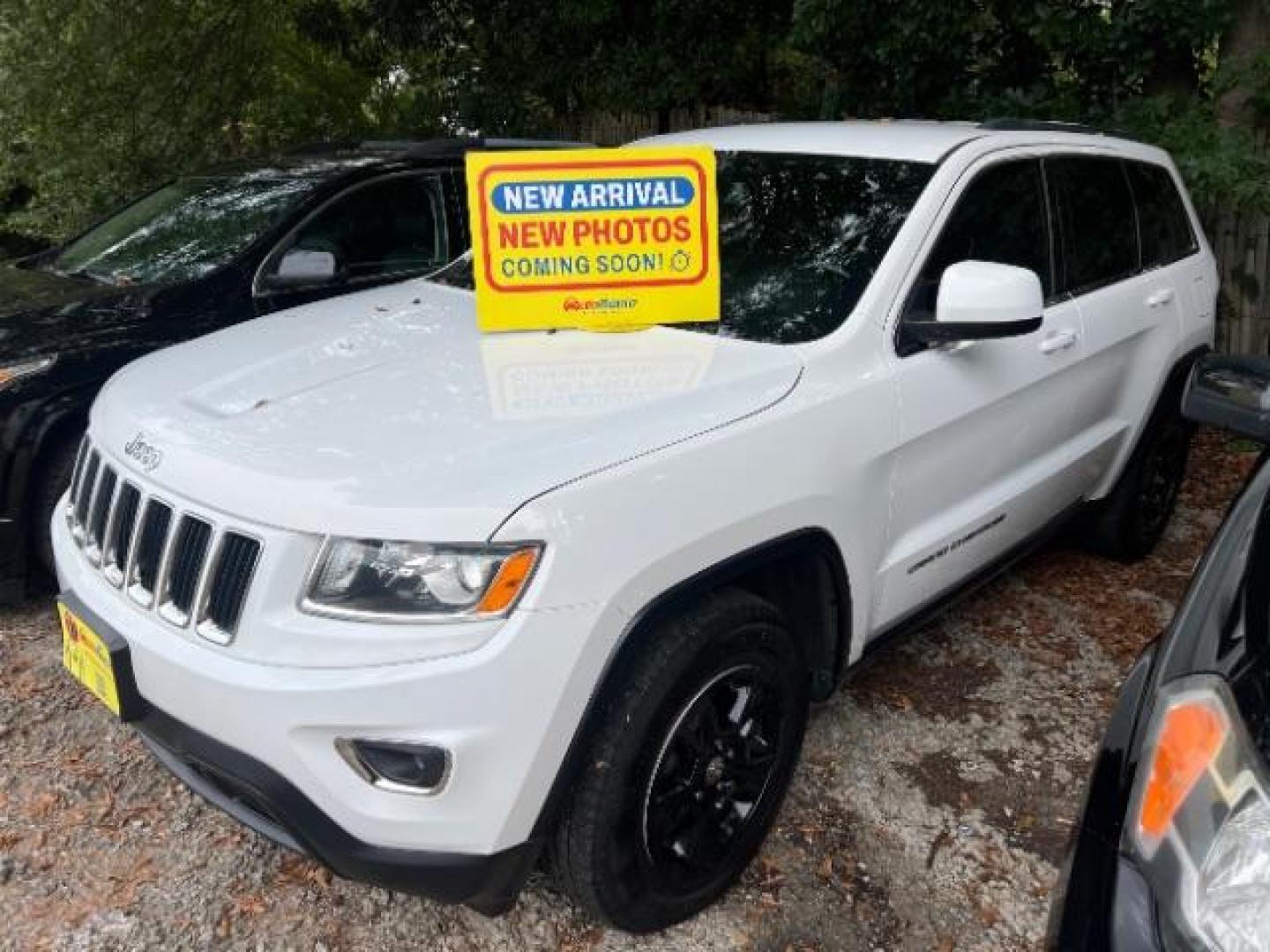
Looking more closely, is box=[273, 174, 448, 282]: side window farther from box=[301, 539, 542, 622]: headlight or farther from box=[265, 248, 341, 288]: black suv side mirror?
box=[301, 539, 542, 622]: headlight

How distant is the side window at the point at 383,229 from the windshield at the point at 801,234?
79.5 inches

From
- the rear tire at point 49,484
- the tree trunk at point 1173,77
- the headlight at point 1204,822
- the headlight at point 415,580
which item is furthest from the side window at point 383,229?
the tree trunk at point 1173,77

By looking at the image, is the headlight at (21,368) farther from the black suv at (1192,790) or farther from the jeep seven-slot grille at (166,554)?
the black suv at (1192,790)

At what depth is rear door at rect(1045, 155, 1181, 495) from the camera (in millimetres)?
3570

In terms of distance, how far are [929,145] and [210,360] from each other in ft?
6.92

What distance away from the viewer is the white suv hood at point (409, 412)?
199 cm

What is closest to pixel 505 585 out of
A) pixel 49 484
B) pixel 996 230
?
pixel 996 230

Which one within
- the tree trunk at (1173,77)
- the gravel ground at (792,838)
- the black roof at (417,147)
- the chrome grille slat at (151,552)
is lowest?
the gravel ground at (792,838)

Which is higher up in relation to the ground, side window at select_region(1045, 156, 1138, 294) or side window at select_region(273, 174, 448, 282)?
side window at select_region(1045, 156, 1138, 294)

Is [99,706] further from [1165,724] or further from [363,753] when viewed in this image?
[1165,724]

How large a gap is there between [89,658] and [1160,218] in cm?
397

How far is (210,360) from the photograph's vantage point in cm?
281

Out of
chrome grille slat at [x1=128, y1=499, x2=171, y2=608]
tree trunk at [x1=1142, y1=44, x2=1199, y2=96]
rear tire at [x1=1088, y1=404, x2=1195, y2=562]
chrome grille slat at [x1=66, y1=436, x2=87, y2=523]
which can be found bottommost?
rear tire at [x1=1088, y1=404, x2=1195, y2=562]

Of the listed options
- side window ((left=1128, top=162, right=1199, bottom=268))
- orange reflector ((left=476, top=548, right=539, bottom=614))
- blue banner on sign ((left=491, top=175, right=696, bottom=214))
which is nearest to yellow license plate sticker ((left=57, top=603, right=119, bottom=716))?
orange reflector ((left=476, top=548, right=539, bottom=614))
